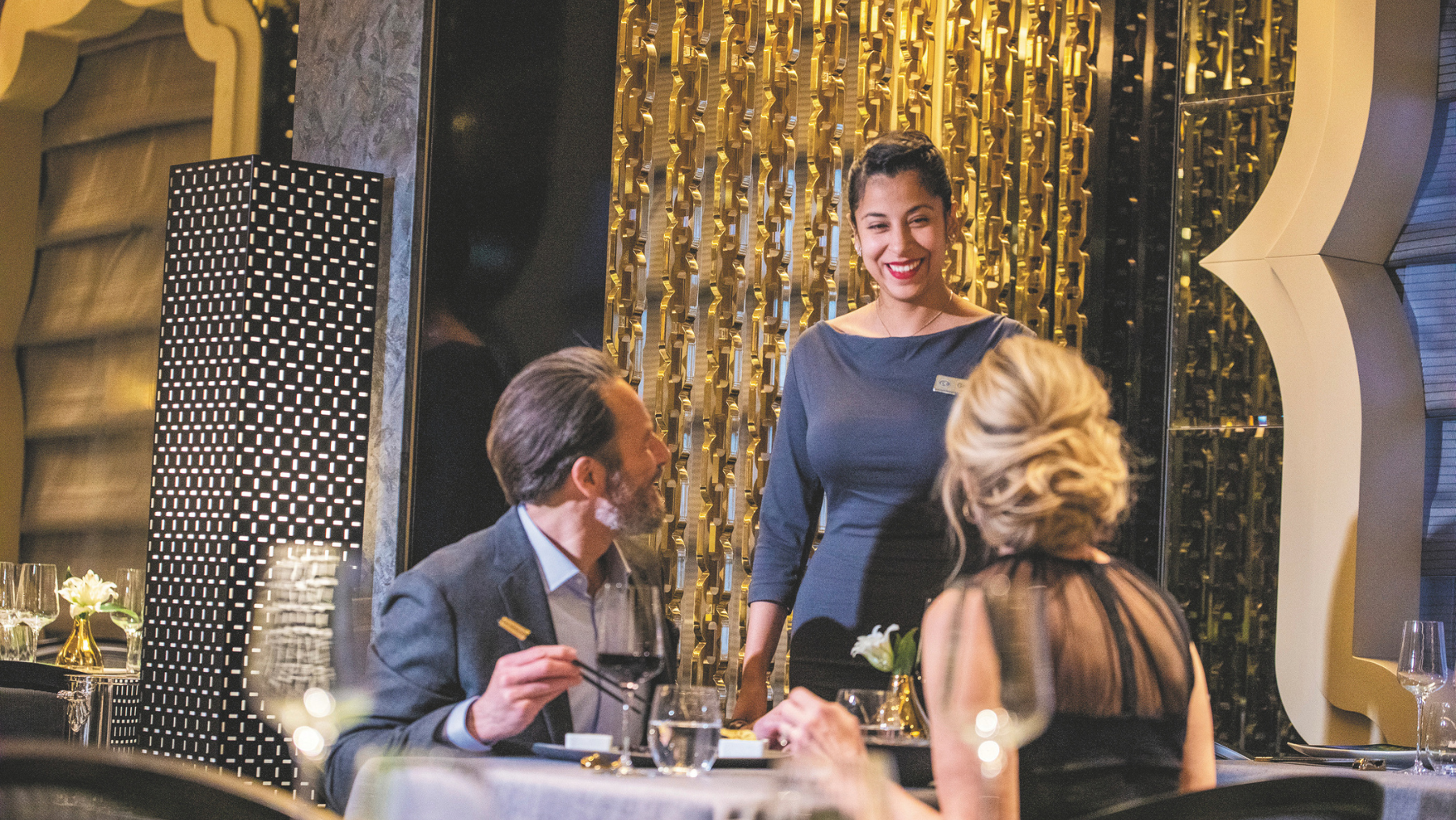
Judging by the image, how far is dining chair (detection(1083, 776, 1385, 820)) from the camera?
1285 millimetres

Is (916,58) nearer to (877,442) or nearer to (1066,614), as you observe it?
(877,442)

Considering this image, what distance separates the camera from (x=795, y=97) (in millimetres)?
4684

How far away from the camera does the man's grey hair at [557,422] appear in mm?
2049

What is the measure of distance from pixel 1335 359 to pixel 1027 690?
2.73m

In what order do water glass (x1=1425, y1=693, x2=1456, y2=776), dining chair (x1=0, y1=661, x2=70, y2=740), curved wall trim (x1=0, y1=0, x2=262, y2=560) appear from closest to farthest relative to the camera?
water glass (x1=1425, y1=693, x2=1456, y2=776) → dining chair (x1=0, y1=661, x2=70, y2=740) → curved wall trim (x1=0, y1=0, x2=262, y2=560)

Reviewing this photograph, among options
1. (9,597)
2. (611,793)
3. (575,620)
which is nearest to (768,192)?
(9,597)

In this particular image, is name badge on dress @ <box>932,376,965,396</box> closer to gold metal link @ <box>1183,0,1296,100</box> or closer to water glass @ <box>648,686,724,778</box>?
water glass @ <box>648,686,724,778</box>

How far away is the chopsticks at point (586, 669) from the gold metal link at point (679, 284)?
255cm

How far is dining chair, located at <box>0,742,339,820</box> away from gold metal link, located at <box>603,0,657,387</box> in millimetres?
3267

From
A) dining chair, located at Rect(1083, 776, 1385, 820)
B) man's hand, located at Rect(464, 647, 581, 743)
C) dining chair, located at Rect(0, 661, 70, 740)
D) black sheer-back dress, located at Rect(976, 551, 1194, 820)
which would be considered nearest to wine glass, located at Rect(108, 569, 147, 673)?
dining chair, located at Rect(0, 661, 70, 740)

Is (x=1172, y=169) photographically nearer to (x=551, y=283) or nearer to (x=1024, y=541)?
(x=551, y=283)

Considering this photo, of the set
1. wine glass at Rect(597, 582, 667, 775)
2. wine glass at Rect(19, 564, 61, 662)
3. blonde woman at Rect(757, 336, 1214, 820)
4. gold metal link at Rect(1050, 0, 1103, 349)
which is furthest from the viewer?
gold metal link at Rect(1050, 0, 1103, 349)

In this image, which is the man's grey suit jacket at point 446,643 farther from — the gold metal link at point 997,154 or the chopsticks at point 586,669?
the gold metal link at point 997,154

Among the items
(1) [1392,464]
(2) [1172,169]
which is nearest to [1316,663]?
(1) [1392,464]
